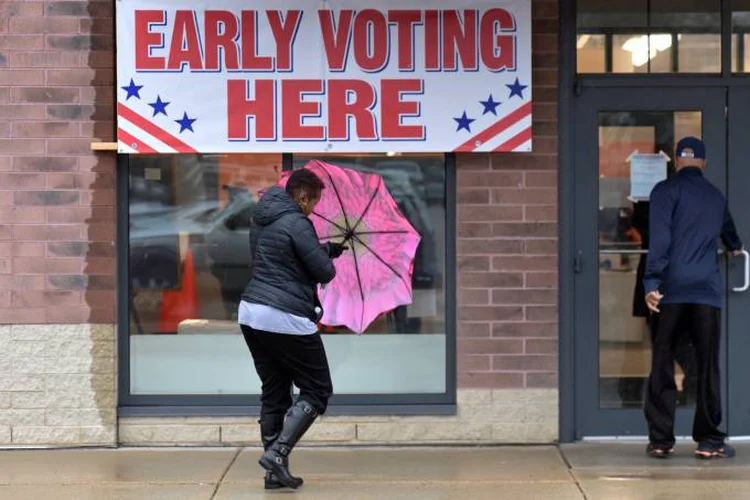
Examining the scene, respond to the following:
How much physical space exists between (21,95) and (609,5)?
12.1ft

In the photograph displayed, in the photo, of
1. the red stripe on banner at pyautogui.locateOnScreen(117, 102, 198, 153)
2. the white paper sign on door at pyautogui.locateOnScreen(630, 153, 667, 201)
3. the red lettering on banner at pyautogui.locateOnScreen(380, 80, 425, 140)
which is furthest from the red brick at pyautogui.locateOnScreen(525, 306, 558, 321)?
the red stripe on banner at pyautogui.locateOnScreen(117, 102, 198, 153)

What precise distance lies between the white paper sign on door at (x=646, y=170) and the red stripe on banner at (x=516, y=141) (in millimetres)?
724

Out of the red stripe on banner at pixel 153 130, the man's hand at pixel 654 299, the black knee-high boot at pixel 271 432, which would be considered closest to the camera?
the black knee-high boot at pixel 271 432

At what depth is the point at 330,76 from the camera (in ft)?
22.4

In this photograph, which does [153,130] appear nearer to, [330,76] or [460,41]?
[330,76]

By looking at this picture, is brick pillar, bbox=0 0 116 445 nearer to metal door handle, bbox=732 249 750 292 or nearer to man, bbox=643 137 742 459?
man, bbox=643 137 742 459

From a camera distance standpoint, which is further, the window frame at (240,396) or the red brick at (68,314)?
the window frame at (240,396)

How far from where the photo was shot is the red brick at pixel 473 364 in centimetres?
695

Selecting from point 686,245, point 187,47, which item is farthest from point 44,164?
point 686,245

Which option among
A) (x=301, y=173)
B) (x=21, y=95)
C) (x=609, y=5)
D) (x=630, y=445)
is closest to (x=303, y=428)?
(x=301, y=173)

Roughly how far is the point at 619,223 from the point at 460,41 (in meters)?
1.52

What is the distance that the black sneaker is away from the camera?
6.57 m

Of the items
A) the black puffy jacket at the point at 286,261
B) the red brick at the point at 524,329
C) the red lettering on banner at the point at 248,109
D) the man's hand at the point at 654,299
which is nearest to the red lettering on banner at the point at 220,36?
the red lettering on banner at the point at 248,109

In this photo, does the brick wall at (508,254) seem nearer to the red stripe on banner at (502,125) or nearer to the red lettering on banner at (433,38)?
the red stripe on banner at (502,125)
